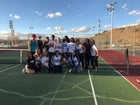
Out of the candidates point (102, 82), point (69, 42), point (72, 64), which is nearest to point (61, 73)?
point (72, 64)

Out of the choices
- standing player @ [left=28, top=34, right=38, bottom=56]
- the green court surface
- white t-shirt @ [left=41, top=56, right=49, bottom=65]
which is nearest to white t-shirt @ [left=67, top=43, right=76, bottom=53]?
white t-shirt @ [left=41, top=56, right=49, bottom=65]

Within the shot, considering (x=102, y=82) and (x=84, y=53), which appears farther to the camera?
(x=84, y=53)

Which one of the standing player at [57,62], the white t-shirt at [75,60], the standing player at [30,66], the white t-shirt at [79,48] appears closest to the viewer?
the standing player at [30,66]

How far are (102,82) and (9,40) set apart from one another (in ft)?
123

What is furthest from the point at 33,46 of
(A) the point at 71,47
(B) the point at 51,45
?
(A) the point at 71,47

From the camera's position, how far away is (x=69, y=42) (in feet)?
48.3

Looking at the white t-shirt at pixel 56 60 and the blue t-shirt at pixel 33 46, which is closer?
the white t-shirt at pixel 56 60

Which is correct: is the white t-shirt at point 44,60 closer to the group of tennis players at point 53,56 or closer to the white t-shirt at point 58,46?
the group of tennis players at point 53,56

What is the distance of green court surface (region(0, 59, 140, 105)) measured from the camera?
7.73m

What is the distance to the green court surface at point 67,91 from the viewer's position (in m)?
7.73

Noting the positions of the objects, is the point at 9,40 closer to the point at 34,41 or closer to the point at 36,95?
the point at 34,41

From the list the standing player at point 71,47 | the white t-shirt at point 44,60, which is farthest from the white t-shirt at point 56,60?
the standing player at point 71,47

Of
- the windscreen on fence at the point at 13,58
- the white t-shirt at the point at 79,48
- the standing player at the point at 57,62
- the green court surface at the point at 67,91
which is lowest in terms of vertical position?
the green court surface at the point at 67,91

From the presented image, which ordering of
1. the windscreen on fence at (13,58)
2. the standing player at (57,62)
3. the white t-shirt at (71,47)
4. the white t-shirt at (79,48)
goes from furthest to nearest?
the windscreen on fence at (13,58) < the white t-shirt at (79,48) < the white t-shirt at (71,47) < the standing player at (57,62)
